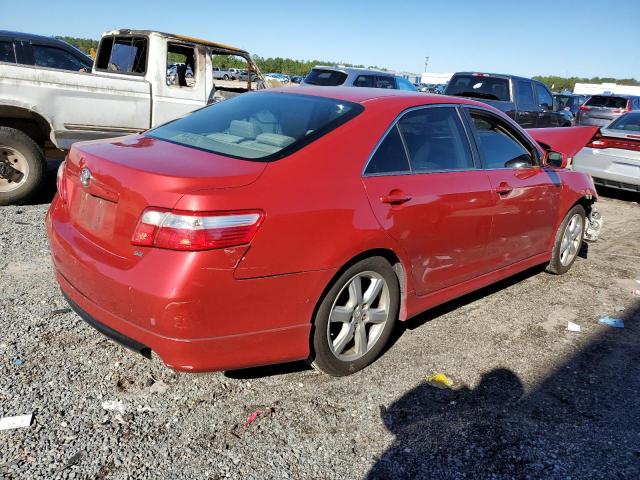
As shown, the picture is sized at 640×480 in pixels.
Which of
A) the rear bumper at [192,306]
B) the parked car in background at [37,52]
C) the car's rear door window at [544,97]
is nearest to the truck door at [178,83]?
the parked car in background at [37,52]

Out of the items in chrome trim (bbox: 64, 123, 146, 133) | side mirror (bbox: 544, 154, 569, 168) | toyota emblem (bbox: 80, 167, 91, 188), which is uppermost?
toyota emblem (bbox: 80, 167, 91, 188)

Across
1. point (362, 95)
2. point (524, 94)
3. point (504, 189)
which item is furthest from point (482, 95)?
point (362, 95)

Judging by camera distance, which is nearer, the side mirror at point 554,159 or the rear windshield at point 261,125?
the rear windshield at point 261,125

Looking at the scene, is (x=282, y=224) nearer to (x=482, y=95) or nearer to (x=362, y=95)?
(x=362, y=95)

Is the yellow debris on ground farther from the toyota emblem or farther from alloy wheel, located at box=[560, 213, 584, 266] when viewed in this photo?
alloy wheel, located at box=[560, 213, 584, 266]

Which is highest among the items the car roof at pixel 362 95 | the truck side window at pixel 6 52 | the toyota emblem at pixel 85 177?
the car roof at pixel 362 95

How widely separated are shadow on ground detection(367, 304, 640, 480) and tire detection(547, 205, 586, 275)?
1.74 m

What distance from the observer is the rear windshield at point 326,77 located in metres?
12.4

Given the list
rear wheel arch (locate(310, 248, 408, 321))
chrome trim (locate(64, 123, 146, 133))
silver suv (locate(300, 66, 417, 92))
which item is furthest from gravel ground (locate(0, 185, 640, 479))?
silver suv (locate(300, 66, 417, 92))

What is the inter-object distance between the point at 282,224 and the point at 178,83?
18.4 ft

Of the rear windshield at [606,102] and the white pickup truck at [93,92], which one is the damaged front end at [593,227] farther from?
the rear windshield at [606,102]

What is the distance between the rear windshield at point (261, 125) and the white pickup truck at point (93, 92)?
3.13 m

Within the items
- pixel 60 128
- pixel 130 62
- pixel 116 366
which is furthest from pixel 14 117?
pixel 116 366

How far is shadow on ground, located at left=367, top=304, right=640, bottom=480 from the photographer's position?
260cm
